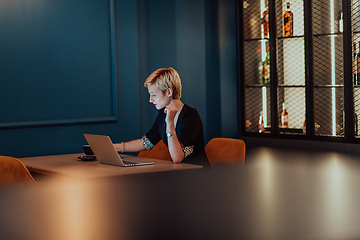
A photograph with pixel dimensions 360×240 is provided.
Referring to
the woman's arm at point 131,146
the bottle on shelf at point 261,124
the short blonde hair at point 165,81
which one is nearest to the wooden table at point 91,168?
the woman's arm at point 131,146

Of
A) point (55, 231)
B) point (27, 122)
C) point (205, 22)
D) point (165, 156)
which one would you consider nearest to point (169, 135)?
point (165, 156)

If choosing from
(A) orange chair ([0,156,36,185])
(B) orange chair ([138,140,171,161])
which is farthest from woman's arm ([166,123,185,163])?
(A) orange chair ([0,156,36,185])

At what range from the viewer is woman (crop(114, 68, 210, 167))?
6.31 ft

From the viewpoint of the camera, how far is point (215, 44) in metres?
4.23

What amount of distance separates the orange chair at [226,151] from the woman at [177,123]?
0.32 feet

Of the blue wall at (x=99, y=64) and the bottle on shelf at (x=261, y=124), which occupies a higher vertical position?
the blue wall at (x=99, y=64)

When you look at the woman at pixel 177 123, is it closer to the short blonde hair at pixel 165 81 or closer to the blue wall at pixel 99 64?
the short blonde hair at pixel 165 81

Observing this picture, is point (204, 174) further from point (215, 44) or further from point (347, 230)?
point (215, 44)

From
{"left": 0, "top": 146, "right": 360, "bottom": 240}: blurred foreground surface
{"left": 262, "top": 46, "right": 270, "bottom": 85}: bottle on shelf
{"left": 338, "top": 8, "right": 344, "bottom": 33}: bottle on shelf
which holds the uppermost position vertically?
{"left": 338, "top": 8, "right": 344, "bottom": 33}: bottle on shelf

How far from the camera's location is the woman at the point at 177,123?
6.31ft

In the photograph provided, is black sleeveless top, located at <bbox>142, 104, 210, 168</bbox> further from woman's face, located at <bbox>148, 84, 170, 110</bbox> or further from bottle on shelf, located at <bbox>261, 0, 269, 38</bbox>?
bottle on shelf, located at <bbox>261, 0, 269, 38</bbox>

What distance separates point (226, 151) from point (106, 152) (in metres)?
0.61

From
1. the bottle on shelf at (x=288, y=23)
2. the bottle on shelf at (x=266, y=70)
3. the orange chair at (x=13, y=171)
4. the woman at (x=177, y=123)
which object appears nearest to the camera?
the orange chair at (x=13, y=171)

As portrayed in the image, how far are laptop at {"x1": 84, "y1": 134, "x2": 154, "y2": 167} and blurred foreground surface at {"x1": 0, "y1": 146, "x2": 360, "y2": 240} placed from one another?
1158 millimetres
